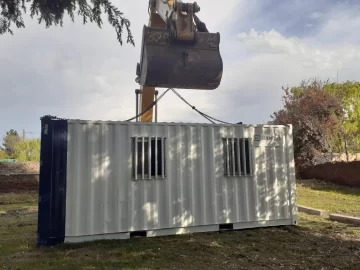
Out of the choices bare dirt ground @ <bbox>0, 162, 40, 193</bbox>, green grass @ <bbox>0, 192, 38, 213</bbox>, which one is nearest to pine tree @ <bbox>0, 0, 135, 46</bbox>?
green grass @ <bbox>0, 192, 38, 213</bbox>

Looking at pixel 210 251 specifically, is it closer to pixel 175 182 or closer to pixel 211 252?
pixel 211 252

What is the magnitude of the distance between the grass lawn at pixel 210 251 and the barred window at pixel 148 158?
51.3 inches

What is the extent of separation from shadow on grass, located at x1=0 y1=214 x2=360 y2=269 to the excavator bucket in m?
2.89

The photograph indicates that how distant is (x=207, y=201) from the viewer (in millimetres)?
6910

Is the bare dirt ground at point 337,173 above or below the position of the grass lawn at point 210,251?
above

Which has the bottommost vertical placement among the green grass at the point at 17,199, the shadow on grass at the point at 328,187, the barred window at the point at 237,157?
the green grass at the point at 17,199

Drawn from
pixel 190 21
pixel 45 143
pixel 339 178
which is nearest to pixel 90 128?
pixel 45 143

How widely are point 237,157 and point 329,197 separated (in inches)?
278

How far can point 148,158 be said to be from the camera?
659cm

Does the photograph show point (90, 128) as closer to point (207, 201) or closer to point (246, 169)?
point (207, 201)

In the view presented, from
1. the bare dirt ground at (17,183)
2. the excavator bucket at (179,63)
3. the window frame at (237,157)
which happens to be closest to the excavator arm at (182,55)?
the excavator bucket at (179,63)

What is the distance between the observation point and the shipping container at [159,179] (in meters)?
6.05

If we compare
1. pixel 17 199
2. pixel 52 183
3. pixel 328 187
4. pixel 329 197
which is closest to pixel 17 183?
pixel 17 199

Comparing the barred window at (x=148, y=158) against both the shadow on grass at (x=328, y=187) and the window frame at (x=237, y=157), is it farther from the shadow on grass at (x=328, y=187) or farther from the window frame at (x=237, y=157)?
the shadow on grass at (x=328, y=187)
